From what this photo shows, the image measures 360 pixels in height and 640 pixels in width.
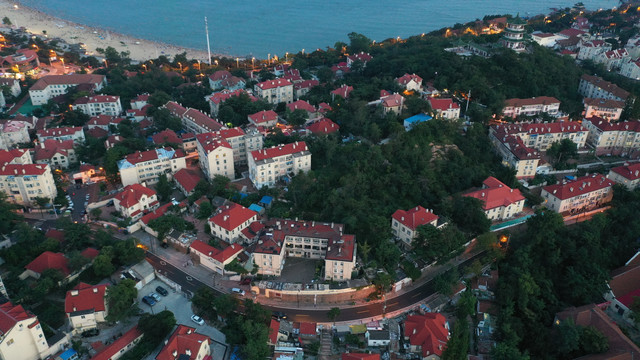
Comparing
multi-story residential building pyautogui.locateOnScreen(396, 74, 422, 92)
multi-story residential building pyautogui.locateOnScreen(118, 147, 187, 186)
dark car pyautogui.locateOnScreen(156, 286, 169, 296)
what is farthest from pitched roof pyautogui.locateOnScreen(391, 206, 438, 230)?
multi-story residential building pyautogui.locateOnScreen(118, 147, 187, 186)

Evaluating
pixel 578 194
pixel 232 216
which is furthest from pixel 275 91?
pixel 578 194

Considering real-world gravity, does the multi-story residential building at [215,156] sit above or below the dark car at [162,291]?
above

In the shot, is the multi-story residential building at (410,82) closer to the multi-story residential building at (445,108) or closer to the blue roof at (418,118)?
the multi-story residential building at (445,108)

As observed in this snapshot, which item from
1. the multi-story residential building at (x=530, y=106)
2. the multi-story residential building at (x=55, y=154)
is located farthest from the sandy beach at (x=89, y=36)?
the multi-story residential building at (x=530, y=106)

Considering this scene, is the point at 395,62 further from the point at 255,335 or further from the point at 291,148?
the point at 255,335

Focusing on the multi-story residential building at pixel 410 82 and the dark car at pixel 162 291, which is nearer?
the dark car at pixel 162 291

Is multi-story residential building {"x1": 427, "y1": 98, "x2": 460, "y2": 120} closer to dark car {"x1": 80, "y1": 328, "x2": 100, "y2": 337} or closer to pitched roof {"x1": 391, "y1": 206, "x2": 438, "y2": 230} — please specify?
pitched roof {"x1": 391, "y1": 206, "x2": 438, "y2": 230}

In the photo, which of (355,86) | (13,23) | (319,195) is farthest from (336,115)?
(13,23)
